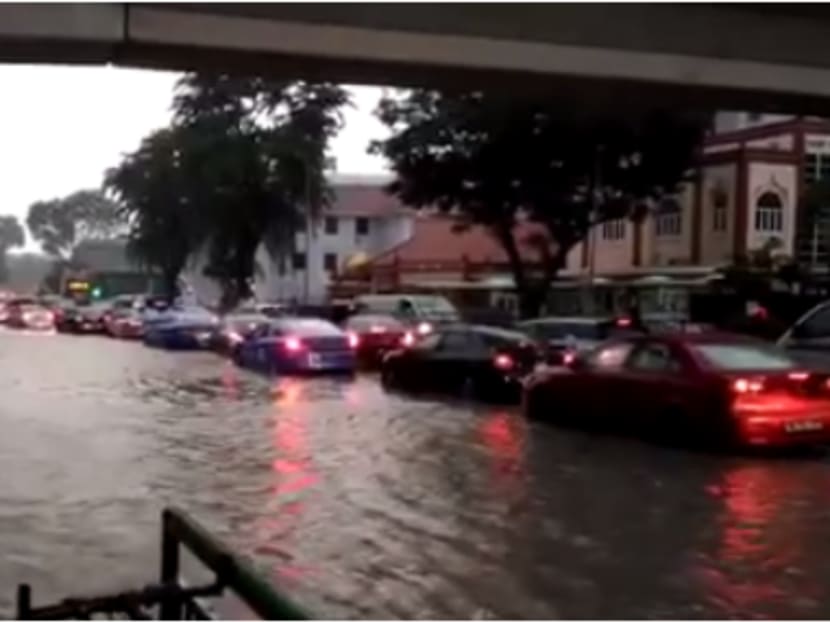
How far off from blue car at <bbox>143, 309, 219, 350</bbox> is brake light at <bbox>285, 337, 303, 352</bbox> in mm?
A: 14743

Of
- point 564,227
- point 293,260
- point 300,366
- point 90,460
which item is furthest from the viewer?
point 293,260

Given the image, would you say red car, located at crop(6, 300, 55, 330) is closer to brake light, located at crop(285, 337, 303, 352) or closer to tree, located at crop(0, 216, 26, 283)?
brake light, located at crop(285, 337, 303, 352)

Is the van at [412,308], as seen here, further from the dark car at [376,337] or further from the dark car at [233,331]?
A: the dark car at [376,337]

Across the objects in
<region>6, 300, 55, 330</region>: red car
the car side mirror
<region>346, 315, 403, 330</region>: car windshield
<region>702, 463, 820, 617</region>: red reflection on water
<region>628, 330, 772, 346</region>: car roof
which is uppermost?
<region>628, 330, 772, 346</region>: car roof

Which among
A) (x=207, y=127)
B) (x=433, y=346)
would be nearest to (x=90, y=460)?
(x=433, y=346)

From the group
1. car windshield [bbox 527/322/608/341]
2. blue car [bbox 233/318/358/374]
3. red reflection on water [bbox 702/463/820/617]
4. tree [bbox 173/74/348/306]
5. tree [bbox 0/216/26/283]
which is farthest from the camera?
tree [bbox 0/216/26/283]

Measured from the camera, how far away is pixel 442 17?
573 inches

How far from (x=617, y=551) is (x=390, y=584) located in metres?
1.91

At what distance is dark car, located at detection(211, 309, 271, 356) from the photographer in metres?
39.3

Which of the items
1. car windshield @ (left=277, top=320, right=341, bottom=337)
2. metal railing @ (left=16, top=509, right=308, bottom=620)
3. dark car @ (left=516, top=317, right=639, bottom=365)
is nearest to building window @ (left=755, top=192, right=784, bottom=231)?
car windshield @ (left=277, top=320, right=341, bottom=337)

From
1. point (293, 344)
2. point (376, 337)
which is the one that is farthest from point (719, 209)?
point (293, 344)

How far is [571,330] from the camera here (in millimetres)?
27500

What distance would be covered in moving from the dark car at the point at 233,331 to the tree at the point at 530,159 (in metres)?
6.60

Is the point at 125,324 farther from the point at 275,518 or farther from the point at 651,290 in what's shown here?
the point at 275,518
